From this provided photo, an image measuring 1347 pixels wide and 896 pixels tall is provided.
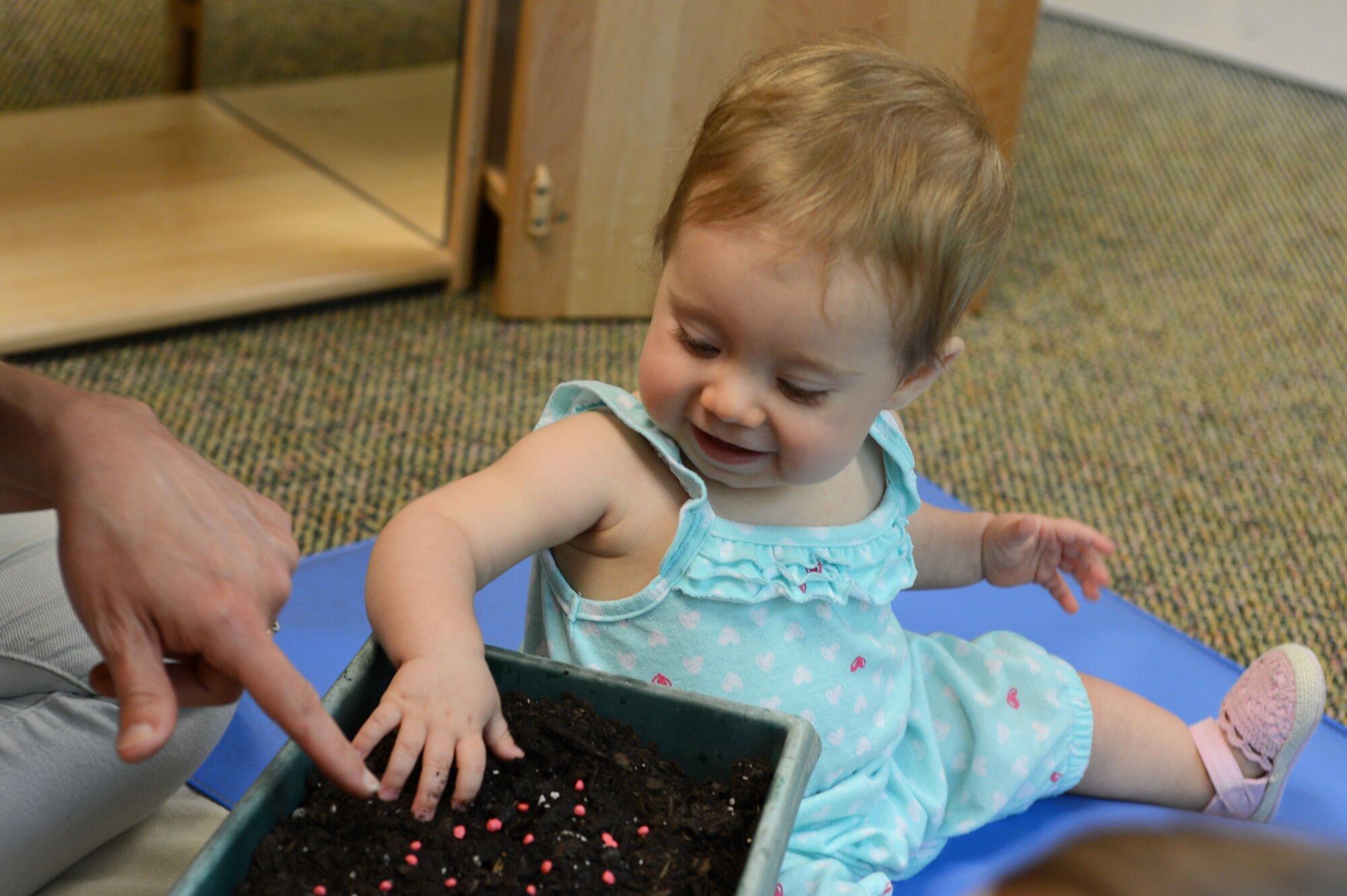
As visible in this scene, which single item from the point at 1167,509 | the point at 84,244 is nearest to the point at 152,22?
the point at 84,244

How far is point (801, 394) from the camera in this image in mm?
801

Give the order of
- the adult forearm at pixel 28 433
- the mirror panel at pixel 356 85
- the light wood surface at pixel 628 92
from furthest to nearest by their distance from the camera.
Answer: the mirror panel at pixel 356 85 → the light wood surface at pixel 628 92 → the adult forearm at pixel 28 433

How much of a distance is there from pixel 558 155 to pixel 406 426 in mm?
395

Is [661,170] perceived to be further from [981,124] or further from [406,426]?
[981,124]

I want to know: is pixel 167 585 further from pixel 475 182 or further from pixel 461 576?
pixel 475 182

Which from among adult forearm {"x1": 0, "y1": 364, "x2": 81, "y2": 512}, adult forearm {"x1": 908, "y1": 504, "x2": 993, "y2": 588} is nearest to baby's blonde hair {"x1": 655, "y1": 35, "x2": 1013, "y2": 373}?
adult forearm {"x1": 908, "y1": 504, "x2": 993, "y2": 588}

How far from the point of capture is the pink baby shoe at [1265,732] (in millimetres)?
1054

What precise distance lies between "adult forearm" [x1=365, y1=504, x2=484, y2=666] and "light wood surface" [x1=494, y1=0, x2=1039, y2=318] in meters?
0.92

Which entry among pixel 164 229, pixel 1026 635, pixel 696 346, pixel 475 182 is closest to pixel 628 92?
pixel 475 182

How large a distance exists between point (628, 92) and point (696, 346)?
3.15ft

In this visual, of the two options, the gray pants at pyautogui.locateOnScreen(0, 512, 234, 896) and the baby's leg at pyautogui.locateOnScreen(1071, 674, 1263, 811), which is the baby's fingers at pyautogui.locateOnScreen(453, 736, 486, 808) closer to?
the gray pants at pyautogui.locateOnScreen(0, 512, 234, 896)

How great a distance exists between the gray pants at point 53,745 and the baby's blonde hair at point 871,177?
1.51 feet

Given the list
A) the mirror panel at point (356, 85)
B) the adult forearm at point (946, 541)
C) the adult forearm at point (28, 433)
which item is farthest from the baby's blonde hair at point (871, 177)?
the mirror panel at point (356, 85)

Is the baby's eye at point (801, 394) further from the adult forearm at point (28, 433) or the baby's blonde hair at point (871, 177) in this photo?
the adult forearm at point (28, 433)
